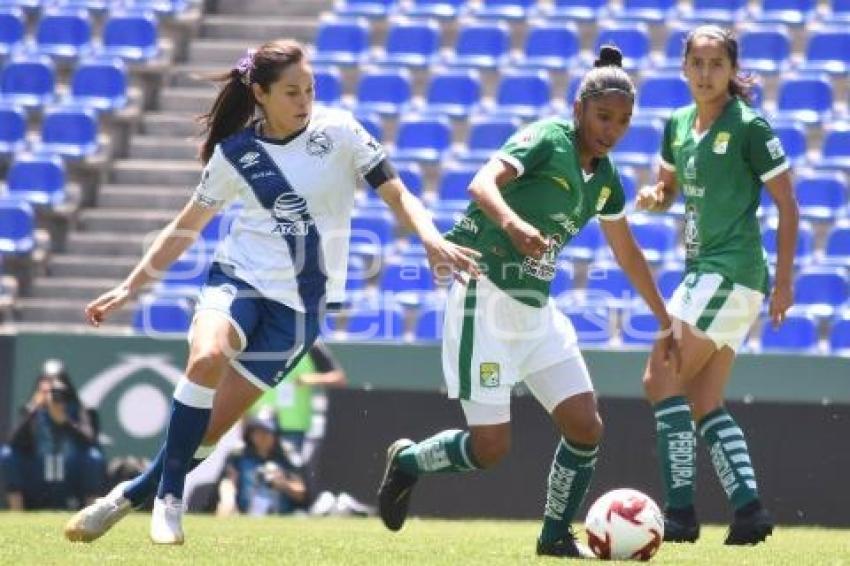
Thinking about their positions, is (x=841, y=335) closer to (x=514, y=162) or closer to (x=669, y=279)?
(x=669, y=279)

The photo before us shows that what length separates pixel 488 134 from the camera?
53.9 feet

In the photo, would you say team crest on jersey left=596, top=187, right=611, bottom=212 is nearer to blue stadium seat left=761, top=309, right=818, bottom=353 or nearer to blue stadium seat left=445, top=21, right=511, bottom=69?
blue stadium seat left=761, top=309, right=818, bottom=353

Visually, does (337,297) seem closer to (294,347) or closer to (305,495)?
(294,347)

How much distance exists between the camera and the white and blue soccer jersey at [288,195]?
7680mm

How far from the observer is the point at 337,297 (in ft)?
26.0

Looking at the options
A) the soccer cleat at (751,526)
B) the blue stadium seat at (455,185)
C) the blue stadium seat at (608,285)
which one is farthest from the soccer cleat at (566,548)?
the blue stadium seat at (455,185)

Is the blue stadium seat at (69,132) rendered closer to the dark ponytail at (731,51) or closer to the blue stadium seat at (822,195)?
the blue stadium seat at (822,195)

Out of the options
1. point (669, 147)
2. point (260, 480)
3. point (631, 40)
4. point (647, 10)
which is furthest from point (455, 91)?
point (669, 147)

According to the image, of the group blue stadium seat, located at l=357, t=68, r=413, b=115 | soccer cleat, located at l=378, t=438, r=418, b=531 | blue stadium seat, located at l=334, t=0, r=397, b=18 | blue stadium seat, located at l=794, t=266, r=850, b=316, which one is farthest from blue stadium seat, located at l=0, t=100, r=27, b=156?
soccer cleat, located at l=378, t=438, r=418, b=531

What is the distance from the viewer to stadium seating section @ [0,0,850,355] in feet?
47.9

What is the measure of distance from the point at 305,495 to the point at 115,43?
24.3 ft

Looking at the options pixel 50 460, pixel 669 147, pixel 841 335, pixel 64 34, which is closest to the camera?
pixel 669 147

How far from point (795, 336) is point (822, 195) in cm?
157

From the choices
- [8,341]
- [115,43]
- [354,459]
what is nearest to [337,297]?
[354,459]
